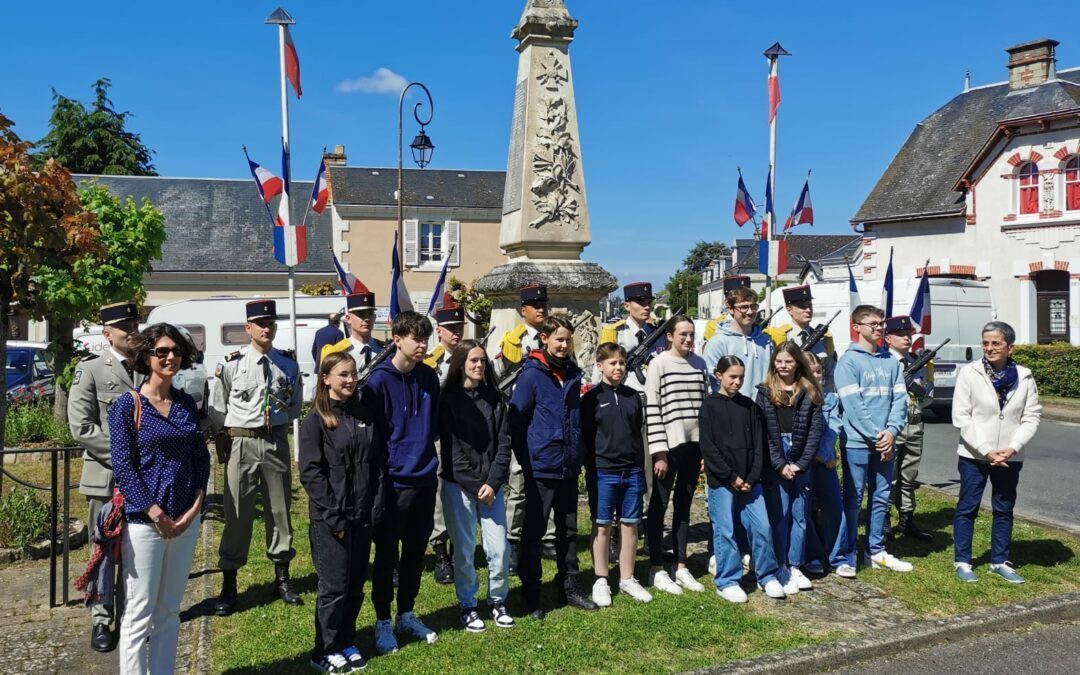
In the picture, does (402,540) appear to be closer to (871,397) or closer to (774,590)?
(774,590)

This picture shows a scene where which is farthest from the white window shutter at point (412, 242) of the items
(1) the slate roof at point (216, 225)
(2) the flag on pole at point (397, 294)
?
(2) the flag on pole at point (397, 294)

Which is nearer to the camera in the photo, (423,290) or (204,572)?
(204,572)

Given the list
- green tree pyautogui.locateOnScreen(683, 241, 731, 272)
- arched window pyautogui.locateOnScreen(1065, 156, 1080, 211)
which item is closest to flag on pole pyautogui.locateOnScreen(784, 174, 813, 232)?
arched window pyautogui.locateOnScreen(1065, 156, 1080, 211)

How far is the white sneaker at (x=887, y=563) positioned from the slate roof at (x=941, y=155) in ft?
78.5

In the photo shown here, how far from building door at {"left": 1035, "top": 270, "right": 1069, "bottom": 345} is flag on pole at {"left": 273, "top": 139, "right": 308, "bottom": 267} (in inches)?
927

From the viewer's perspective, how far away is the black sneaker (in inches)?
214

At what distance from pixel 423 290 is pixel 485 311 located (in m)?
7.68

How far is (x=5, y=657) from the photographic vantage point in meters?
5.11

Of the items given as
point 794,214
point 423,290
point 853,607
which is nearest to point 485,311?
point 423,290

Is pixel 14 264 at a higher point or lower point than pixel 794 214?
lower

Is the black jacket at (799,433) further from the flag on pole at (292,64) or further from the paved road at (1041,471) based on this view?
the flag on pole at (292,64)

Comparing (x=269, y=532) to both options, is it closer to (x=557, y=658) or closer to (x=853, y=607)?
(x=557, y=658)

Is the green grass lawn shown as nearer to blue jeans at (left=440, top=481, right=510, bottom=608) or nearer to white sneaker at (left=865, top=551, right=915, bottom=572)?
white sneaker at (left=865, top=551, right=915, bottom=572)

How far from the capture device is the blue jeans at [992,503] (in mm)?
6578
